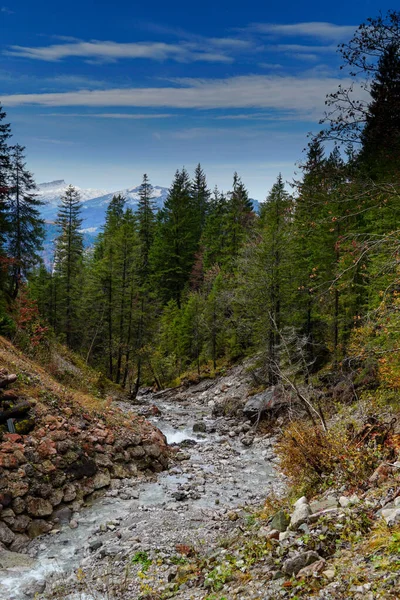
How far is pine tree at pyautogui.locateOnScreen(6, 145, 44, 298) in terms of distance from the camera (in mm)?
33594

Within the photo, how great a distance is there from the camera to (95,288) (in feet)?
114

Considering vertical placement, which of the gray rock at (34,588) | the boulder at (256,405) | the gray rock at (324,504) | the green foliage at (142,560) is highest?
the gray rock at (324,504)

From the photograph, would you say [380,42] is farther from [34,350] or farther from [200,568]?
[34,350]

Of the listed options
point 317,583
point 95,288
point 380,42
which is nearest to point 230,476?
point 317,583

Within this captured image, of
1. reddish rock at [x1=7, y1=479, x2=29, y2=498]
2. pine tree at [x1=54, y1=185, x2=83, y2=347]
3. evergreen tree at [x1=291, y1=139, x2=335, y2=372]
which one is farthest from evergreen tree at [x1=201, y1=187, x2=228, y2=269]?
reddish rock at [x1=7, y1=479, x2=29, y2=498]

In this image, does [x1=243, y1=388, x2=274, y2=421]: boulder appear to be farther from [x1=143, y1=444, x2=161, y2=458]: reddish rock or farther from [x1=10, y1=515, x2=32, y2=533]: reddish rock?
[x1=10, y1=515, x2=32, y2=533]: reddish rock

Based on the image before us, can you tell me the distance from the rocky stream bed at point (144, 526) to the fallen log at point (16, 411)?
351 centimetres

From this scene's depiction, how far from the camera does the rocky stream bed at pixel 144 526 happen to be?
735 cm

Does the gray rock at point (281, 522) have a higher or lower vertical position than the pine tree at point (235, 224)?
lower

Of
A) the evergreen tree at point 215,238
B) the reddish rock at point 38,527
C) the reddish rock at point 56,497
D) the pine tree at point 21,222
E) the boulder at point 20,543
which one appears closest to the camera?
the boulder at point 20,543

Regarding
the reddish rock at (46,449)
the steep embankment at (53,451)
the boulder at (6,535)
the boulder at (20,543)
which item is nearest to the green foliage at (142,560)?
the boulder at (20,543)

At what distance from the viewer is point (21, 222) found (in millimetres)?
34312

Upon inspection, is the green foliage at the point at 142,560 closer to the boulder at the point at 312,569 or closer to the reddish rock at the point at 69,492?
the boulder at the point at 312,569

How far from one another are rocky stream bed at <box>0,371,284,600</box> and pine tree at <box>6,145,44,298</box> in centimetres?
2332
